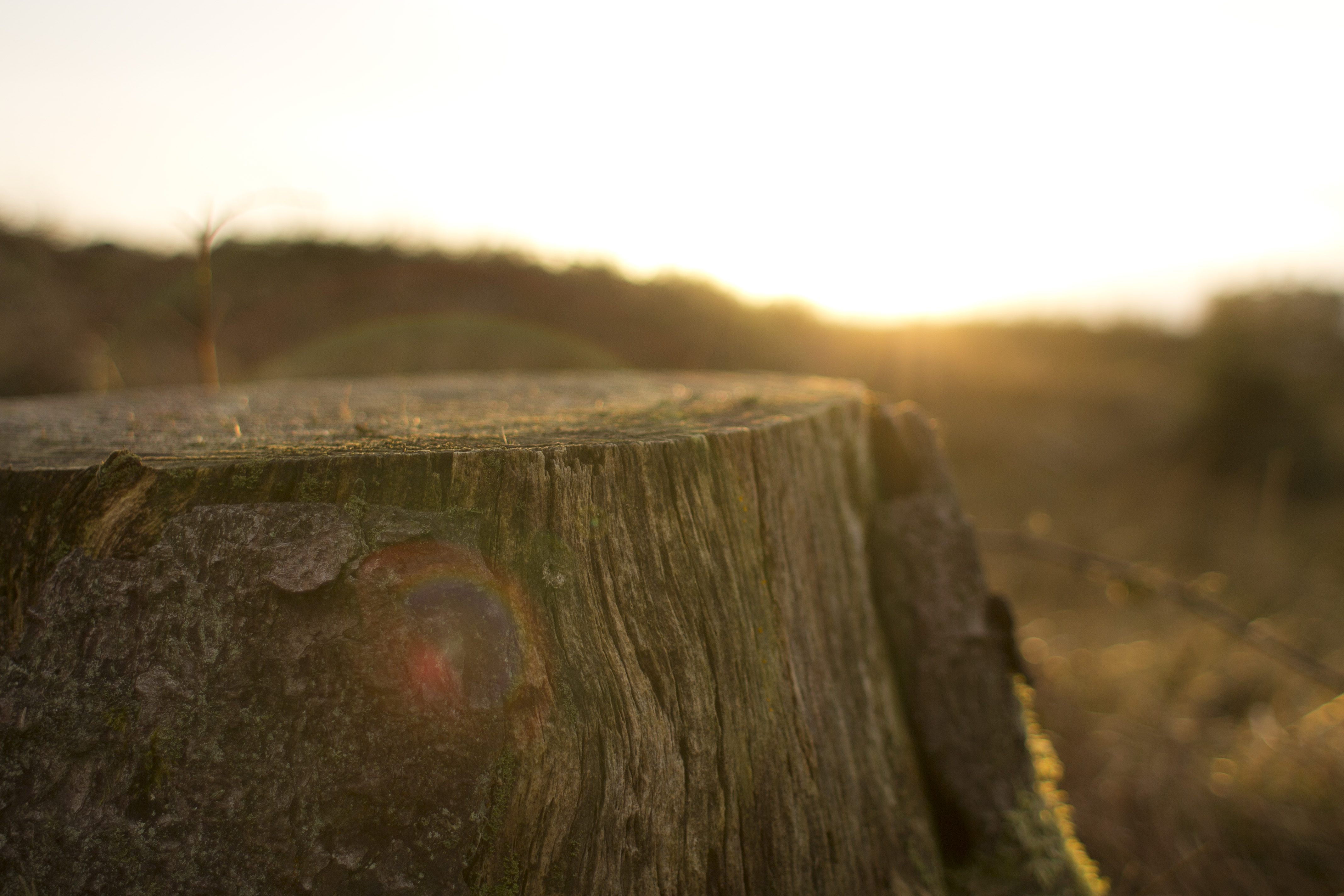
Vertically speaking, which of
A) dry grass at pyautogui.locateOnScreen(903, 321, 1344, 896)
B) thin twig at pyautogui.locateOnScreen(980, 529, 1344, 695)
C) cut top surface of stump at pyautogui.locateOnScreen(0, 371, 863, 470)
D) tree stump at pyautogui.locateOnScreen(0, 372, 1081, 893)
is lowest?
dry grass at pyautogui.locateOnScreen(903, 321, 1344, 896)

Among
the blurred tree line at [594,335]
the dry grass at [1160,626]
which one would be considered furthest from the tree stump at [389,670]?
the blurred tree line at [594,335]

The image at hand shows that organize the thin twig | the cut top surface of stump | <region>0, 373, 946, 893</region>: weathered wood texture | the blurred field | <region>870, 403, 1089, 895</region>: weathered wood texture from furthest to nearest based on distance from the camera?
the blurred field < the thin twig < <region>870, 403, 1089, 895</region>: weathered wood texture < the cut top surface of stump < <region>0, 373, 946, 893</region>: weathered wood texture

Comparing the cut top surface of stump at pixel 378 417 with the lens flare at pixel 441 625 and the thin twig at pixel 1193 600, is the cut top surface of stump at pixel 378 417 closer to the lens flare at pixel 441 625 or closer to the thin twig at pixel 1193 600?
the lens flare at pixel 441 625

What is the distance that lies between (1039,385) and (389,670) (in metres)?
11.8

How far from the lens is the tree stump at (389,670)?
0.86 meters

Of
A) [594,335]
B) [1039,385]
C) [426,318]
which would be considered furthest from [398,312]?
[1039,385]

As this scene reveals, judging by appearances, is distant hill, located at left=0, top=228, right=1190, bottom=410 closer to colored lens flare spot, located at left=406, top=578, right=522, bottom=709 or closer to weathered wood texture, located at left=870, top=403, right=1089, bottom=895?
weathered wood texture, located at left=870, top=403, right=1089, bottom=895

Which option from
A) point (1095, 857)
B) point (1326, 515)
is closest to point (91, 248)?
point (1095, 857)

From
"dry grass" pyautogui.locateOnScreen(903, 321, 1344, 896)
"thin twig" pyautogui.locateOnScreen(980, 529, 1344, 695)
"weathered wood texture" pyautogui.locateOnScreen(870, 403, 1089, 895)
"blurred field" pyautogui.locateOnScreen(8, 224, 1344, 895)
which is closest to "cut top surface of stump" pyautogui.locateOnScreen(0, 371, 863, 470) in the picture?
"weathered wood texture" pyautogui.locateOnScreen(870, 403, 1089, 895)

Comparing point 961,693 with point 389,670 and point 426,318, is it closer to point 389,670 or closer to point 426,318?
point 389,670

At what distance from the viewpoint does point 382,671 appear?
0.88 metres

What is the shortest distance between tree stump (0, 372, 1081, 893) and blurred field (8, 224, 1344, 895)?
2.73 meters

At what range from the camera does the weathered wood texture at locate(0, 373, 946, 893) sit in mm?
858

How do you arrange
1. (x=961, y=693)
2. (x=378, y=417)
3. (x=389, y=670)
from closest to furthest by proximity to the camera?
(x=389, y=670) → (x=378, y=417) → (x=961, y=693)
